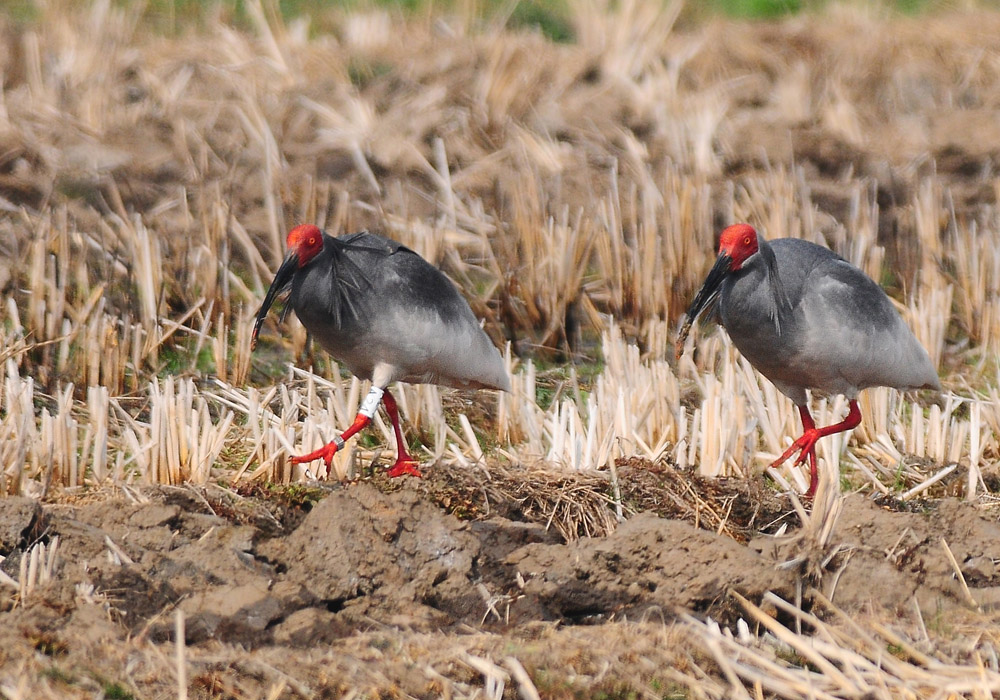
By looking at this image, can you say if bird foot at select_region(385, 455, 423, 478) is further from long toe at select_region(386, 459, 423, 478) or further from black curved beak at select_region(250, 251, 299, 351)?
black curved beak at select_region(250, 251, 299, 351)

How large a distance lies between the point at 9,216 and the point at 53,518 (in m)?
4.70

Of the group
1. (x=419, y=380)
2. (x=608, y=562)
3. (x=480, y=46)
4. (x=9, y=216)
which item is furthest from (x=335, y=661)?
(x=480, y=46)

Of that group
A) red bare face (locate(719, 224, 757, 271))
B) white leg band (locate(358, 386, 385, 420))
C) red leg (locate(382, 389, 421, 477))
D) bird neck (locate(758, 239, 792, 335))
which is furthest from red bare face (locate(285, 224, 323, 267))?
bird neck (locate(758, 239, 792, 335))

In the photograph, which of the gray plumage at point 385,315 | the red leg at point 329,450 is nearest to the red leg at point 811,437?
the gray plumage at point 385,315

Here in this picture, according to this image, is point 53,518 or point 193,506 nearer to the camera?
point 53,518

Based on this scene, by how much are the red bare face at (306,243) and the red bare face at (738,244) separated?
161 centimetres

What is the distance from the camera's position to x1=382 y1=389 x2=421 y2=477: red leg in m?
5.47

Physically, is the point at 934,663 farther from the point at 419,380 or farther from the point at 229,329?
the point at 229,329

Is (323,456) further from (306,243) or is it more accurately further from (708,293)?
(708,293)

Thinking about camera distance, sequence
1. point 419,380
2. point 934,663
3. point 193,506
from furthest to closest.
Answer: point 419,380 → point 193,506 → point 934,663

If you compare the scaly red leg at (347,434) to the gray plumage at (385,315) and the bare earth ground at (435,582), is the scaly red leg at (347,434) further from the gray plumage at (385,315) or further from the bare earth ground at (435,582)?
the bare earth ground at (435,582)

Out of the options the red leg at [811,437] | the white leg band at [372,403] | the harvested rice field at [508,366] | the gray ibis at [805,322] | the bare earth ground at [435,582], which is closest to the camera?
the bare earth ground at [435,582]

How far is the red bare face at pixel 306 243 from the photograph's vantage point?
5.37 metres

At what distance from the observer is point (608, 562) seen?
14.8 ft
